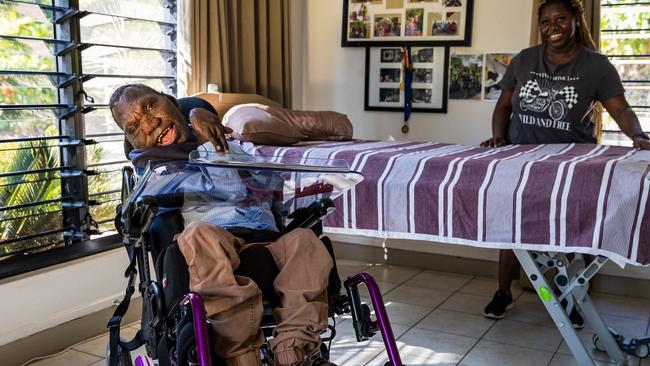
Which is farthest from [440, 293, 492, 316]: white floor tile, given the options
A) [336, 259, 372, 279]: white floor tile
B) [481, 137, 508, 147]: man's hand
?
[481, 137, 508, 147]: man's hand

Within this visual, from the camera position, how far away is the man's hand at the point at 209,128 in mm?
2111

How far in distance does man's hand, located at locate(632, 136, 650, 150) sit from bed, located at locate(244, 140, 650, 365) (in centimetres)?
5

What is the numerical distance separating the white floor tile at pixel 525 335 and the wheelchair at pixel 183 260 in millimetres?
1222

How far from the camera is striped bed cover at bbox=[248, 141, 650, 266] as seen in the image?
2111 mm

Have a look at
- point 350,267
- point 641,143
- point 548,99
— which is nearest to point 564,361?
point 641,143

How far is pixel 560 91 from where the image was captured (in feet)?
9.52

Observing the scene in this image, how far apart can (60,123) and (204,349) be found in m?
1.79

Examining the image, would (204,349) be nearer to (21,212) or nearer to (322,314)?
(322,314)

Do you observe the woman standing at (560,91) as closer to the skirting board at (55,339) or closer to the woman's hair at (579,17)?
the woman's hair at (579,17)

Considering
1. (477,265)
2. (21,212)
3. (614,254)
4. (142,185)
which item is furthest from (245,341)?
(477,265)

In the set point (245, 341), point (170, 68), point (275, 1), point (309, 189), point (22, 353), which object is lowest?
point (22, 353)

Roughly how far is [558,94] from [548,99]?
1.9 inches

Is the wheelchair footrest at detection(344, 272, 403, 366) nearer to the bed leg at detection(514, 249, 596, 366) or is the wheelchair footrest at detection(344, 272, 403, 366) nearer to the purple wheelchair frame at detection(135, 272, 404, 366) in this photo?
the purple wheelchair frame at detection(135, 272, 404, 366)

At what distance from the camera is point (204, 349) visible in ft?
4.66
